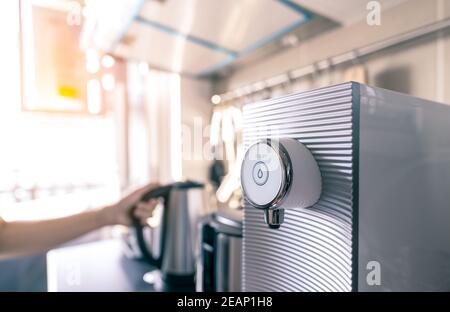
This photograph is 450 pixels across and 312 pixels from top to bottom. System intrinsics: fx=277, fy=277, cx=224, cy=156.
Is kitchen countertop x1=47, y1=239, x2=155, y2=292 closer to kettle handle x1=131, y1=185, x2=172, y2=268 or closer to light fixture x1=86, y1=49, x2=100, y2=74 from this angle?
kettle handle x1=131, y1=185, x2=172, y2=268

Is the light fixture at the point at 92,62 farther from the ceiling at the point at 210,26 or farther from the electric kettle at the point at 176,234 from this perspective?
the electric kettle at the point at 176,234

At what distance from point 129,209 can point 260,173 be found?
47 cm

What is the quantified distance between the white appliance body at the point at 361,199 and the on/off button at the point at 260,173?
0.06 metres

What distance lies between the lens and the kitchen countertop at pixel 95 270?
632 millimetres

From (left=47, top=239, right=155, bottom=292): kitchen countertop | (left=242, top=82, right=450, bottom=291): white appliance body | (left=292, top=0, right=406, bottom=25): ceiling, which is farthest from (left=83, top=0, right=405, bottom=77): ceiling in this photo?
(left=47, top=239, right=155, bottom=292): kitchen countertop

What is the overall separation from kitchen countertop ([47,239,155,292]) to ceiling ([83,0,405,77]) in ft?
1.85

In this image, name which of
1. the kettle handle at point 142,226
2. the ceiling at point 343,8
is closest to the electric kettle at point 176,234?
the kettle handle at point 142,226

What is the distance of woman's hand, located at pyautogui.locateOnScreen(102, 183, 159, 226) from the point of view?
0.65 meters

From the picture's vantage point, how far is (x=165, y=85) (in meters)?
0.93

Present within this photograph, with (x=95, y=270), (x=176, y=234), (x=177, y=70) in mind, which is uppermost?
(x=177, y=70)

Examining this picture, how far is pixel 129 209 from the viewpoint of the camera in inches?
26.0

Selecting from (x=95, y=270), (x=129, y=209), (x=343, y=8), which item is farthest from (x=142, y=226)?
(x=343, y=8)

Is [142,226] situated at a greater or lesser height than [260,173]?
lesser

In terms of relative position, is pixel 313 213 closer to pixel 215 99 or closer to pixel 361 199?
pixel 361 199
